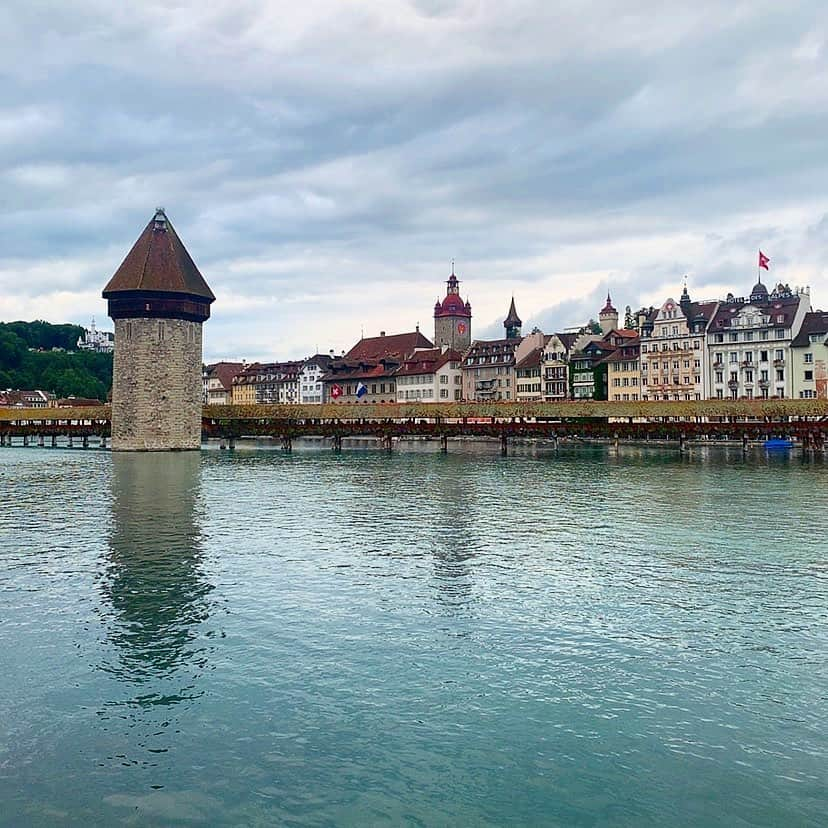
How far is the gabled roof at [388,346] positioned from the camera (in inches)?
4636

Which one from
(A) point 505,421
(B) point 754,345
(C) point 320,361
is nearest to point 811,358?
(B) point 754,345

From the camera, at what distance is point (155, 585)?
53.5 ft

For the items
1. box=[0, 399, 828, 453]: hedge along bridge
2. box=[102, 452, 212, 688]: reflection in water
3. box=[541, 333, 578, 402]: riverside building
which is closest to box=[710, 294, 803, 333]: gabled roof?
box=[0, 399, 828, 453]: hedge along bridge

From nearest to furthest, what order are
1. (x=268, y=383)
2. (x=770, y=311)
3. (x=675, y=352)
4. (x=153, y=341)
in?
(x=153, y=341) < (x=770, y=311) < (x=675, y=352) < (x=268, y=383)

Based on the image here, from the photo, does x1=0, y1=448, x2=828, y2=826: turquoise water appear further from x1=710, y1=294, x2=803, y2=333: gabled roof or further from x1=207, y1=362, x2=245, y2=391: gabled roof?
x1=207, y1=362, x2=245, y2=391: gabled roof

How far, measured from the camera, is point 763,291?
95.2 metres

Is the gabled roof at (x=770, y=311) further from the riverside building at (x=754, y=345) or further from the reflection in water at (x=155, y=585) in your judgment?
the reflection in water at (x=155, y=585)

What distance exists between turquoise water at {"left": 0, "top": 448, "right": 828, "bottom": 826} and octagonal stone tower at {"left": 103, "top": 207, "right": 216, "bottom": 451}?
41.6 meters

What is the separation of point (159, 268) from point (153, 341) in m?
5.38

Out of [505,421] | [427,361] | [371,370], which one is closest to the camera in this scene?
[505,421]

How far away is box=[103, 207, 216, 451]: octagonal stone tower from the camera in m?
64.3

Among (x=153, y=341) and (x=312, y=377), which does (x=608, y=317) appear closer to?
(x=312, y=377)

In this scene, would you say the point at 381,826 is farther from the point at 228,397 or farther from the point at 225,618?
the point at 228,397

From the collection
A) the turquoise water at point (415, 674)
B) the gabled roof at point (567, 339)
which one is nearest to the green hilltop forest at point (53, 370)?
the gabled roof at point (567, 339)
